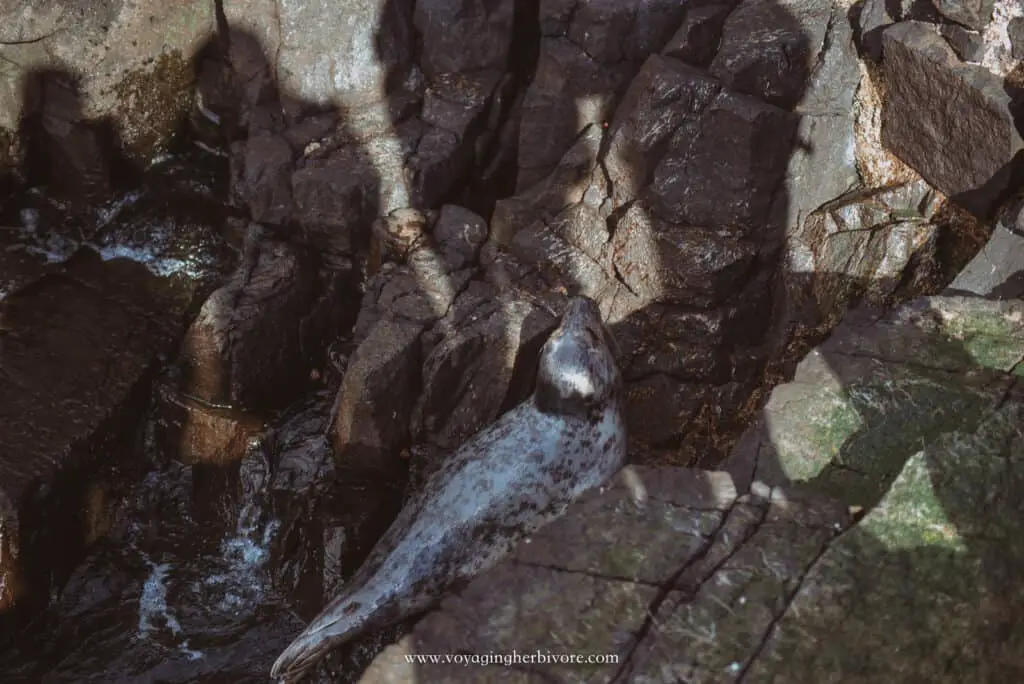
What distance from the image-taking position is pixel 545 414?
5207 mm

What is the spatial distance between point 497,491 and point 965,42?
333 cm

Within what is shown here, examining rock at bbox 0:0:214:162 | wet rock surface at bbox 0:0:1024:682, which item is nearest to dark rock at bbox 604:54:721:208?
wet rock surface at bbox 0:0:1024:682

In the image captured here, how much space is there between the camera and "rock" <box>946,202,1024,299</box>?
4770 millimetres

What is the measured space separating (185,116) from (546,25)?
284 cm

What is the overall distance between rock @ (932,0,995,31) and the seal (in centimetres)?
244

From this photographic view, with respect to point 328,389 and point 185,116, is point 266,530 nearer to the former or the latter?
→ point 328,389

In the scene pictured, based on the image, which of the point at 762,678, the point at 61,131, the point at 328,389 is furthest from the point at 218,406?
the point at 762,678

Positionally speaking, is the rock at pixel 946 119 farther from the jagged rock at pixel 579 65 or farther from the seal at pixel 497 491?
the seal at pixel 497 491

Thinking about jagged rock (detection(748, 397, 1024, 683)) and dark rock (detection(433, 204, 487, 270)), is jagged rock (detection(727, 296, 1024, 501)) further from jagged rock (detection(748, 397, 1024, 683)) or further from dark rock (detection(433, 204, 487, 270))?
dark rock (detection(433, 204, 487, 270))

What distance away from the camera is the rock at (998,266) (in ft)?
15.6

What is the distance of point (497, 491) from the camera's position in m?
4.89

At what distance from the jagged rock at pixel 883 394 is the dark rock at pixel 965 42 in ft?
5.32

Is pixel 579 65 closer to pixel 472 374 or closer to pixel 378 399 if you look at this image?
pixel 472 374
